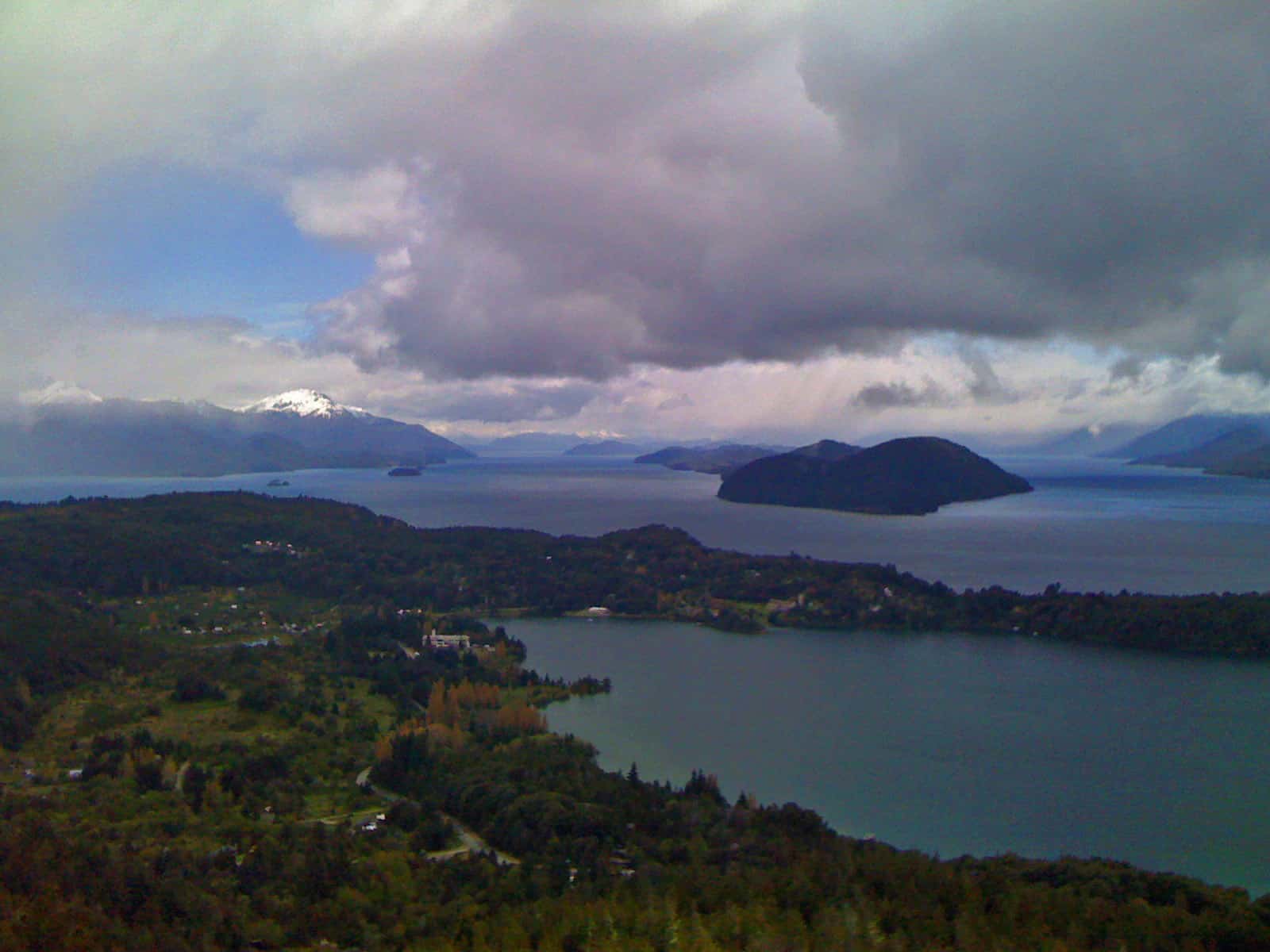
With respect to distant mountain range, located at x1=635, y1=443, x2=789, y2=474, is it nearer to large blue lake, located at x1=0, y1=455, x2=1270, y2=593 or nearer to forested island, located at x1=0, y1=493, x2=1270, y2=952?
large blue lake, located at x1=0, y1=455, x2=1270, y2=593

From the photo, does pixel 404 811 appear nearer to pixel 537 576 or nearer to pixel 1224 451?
pixel 537 576

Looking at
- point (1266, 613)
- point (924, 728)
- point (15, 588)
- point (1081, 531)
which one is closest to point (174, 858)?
point (924, 728)

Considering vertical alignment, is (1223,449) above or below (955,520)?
above

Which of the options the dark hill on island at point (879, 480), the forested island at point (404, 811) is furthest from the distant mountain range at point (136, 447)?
the forested island at point (404, 811)

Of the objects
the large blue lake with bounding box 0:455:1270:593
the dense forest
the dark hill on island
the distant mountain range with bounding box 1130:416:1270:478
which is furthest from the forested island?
the distant mountain range with bounding box 1130:416:1270:478

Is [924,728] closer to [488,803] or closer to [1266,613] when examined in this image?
[488,803]

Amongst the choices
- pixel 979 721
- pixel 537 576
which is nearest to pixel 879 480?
pixel 537 576
